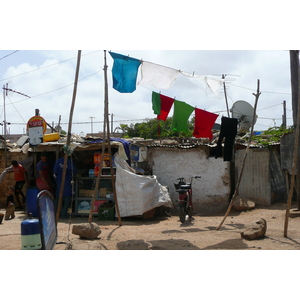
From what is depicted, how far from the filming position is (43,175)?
10.6 m

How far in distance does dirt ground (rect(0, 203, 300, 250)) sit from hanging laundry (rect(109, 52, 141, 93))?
349 cm

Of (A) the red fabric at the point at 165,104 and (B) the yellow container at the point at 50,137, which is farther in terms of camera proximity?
(B) the yellow container at the point at 50,137

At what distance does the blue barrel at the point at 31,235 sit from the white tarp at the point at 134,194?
537 cm

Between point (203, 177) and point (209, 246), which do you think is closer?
point (209, 246)

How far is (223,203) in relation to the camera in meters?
11.5

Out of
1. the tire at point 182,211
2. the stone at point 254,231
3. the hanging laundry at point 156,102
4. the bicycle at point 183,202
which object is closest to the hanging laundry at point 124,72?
the hanging laundry at point 156,102

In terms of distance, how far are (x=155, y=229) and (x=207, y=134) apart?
305 centimetres

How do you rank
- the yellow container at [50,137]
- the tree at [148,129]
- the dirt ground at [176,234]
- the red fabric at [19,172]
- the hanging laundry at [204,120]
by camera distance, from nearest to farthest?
1. the dirt ground at [176,234]
2. the hanging laundry at [204,120]
3. the red fabric at [19,172]
4. the yellow container at [50,137]
5. the tree at [148,129]

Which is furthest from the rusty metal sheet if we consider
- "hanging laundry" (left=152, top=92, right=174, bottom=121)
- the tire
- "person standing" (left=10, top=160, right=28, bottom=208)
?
"person standing" (left=10, top=160, right=28, bottom=208)

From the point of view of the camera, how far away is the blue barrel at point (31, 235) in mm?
4461

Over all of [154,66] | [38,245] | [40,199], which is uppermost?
[154,66]

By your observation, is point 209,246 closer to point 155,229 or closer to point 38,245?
point 155,229

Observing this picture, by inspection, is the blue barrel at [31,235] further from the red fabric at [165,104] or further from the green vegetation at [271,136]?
the green vegetation at [271,136]

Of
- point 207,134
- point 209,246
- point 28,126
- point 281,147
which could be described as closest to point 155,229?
point 209,246
